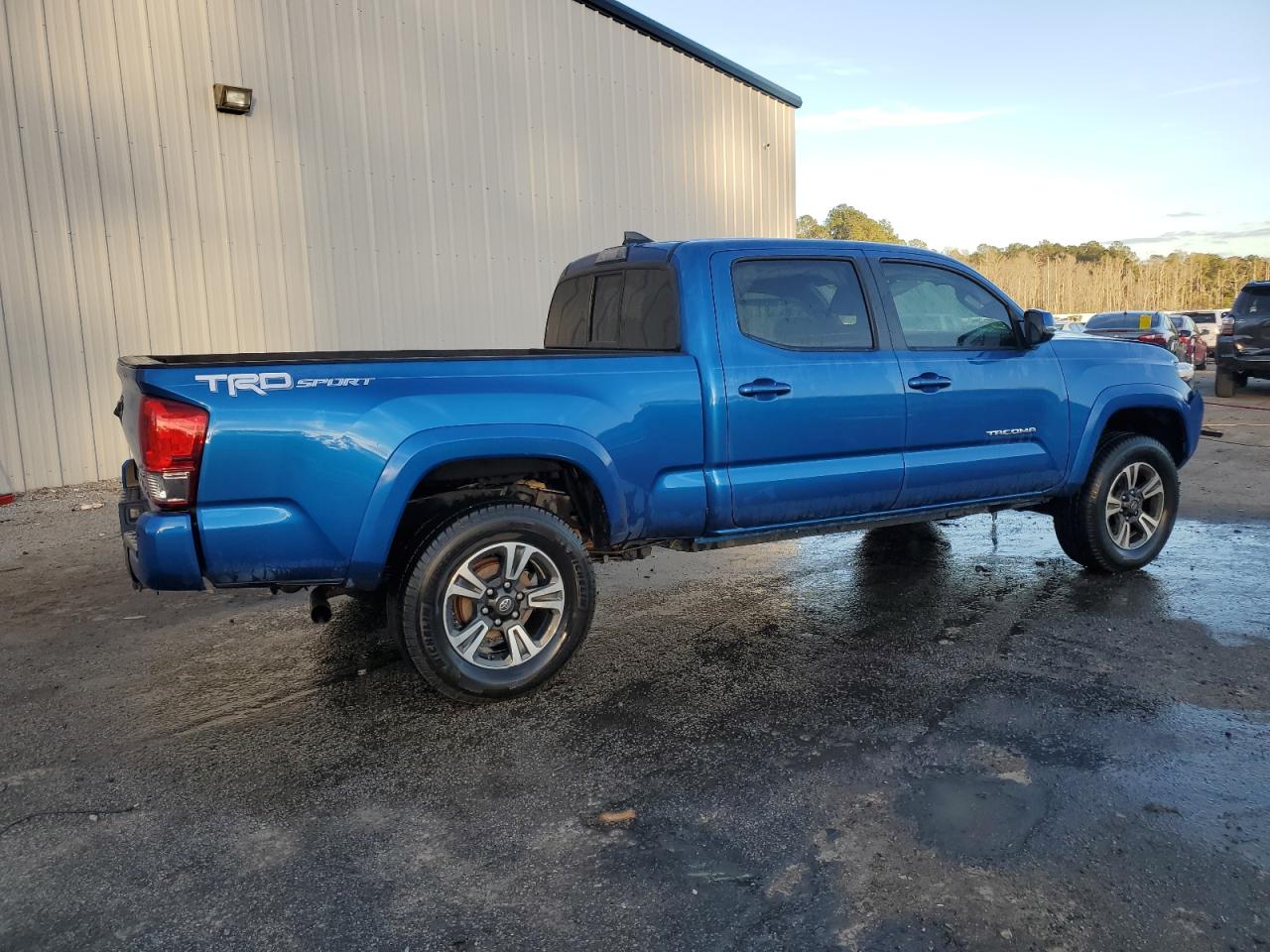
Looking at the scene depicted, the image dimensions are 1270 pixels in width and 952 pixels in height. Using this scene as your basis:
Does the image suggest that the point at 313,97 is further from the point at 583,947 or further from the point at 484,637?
the point at 583,947

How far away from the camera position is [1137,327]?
1883 centimetres

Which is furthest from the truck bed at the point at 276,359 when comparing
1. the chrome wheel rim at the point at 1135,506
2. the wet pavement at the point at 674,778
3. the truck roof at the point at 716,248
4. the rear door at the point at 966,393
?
the chrome wheel rim at the point at 1135,506

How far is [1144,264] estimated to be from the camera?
67250 millimetres

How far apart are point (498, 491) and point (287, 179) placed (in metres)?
7.45

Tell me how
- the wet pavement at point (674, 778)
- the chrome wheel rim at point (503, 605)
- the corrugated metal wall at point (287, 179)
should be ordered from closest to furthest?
1. the wet pavement at point (674, 778)
2. the chrome wheel rim at point (503, 605)
3. the corrugated metal wall at point (287, 179)

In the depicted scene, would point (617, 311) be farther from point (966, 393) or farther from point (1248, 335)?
point (1248, 335)

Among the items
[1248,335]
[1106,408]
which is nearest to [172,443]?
[1106,408]

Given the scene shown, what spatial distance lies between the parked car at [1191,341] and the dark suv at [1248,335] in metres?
4.25

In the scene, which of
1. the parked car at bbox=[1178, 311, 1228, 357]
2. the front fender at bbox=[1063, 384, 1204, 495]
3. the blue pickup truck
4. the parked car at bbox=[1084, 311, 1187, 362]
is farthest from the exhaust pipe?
the parked car at bbox=[1178, 311, 1228, 357]

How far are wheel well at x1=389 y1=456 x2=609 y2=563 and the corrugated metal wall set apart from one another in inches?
252

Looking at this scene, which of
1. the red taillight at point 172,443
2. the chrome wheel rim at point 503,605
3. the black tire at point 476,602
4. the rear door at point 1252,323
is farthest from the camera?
the rear door at point 1252,323

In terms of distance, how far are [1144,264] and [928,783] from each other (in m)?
74.9

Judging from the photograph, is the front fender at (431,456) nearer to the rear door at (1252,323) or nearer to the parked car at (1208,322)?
the rear door at (1252,323)

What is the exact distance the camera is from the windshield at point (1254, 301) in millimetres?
17000
